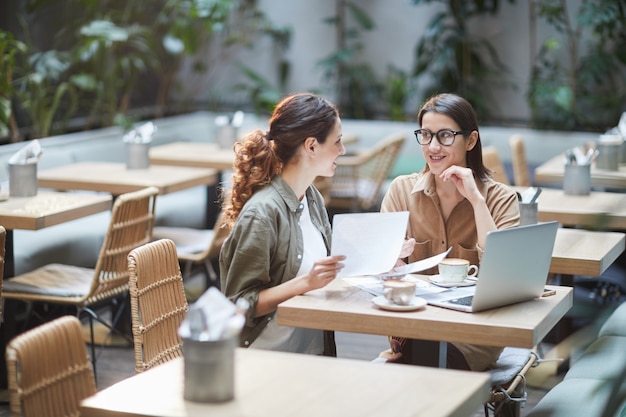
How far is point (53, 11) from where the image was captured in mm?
7918

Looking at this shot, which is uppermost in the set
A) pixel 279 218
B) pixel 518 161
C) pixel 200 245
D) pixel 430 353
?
pixel 279 218

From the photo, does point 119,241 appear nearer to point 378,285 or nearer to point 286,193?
point 286,193

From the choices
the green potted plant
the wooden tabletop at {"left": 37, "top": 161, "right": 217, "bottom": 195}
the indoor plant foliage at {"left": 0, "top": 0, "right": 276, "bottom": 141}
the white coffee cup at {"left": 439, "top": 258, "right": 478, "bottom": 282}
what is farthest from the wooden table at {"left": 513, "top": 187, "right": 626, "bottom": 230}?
the indoor plant foliage at {"left": 0, "top": 0, "right": 276, "bottom": 141}

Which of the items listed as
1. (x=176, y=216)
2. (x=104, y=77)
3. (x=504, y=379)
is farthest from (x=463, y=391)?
(x=104, y=77)

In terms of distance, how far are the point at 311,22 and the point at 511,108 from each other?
2143 millimetres

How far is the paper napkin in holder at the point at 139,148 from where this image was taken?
5758 millimetres

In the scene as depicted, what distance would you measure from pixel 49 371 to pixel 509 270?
1.21 metres

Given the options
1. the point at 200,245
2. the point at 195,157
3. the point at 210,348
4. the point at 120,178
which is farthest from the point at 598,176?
the point at 210,348

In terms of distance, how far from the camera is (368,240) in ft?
9.12

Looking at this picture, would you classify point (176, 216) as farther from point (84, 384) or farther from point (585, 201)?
point (84, 384)

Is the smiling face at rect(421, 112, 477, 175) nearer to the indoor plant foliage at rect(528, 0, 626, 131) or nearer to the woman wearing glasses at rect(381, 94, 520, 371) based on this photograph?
the woman wearing glasses at rect(381, 94, 520, 371)

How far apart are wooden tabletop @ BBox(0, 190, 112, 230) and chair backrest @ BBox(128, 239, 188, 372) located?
151 centimetres

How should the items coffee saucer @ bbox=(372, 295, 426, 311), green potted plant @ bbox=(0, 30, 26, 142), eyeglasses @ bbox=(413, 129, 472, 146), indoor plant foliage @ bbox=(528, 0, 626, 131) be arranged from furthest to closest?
indoor plant foliage @ bbox=(528, 0, 626, 131) → green potted plant @ bbox=(0, 30, 26, 142) → eyeglasses @ bbox=(413, 129, 472, 146) → coffee saucer @ bbox=(372, 295, 426, 311)

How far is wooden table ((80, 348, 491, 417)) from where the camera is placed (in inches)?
75.7
